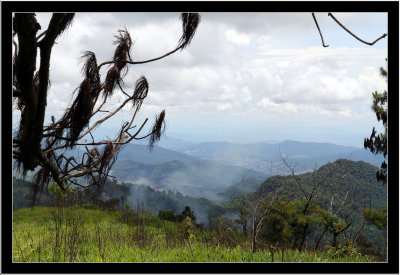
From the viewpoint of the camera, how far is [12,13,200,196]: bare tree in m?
1.84

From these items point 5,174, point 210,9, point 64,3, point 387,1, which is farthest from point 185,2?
point 5,174

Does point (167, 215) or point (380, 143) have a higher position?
point (380, 143)

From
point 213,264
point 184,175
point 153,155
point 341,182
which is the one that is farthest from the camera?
point 153,155

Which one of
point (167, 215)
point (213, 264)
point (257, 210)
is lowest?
point (167, 215)

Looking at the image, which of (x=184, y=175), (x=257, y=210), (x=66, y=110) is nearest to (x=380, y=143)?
(x=66, y=110)

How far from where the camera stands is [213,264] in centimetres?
229

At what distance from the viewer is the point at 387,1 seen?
2.37m

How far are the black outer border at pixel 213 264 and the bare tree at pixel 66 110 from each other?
0.11 m

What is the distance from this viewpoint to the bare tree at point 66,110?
1.84 m

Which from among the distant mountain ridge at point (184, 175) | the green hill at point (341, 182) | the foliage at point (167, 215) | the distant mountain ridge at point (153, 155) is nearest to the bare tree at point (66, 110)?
the green hill at point (341, 182)

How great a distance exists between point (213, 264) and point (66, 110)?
56.0 inches

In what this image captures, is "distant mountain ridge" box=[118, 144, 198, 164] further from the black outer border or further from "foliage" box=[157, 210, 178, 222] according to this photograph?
the black outer border

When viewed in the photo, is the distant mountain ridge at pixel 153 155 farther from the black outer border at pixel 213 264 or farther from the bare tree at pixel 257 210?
the black outer border at pixel 213 264

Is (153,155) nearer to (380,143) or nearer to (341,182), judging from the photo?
(341,182)
